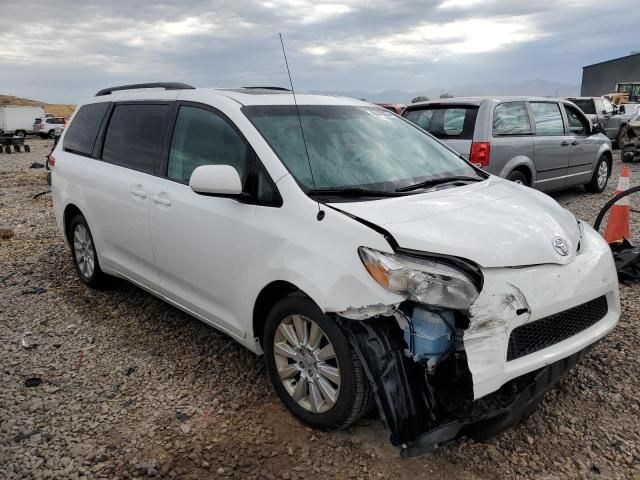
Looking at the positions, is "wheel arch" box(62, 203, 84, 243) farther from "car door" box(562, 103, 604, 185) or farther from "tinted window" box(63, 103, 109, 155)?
"car door" box(562, 103, 604, 185)

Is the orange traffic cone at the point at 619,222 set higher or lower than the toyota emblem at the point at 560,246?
lower

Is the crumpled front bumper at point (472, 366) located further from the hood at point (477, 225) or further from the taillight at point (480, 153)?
the taillight at point (480, 153)

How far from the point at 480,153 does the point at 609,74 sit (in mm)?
56145

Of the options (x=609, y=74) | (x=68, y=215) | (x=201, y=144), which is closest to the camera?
(x=201, y=144)

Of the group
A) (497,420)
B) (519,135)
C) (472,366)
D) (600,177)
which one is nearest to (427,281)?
(472,366)

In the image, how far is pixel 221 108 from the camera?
3.40m

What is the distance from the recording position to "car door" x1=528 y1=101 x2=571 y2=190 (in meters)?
8.05

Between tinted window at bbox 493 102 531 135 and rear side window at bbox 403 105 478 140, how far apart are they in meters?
0.34

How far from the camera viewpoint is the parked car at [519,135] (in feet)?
23.5

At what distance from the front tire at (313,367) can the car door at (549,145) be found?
6.25 meters

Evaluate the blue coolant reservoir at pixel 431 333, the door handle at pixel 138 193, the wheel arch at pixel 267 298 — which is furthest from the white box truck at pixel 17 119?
the blue coolant reservoir at pixel 431 333

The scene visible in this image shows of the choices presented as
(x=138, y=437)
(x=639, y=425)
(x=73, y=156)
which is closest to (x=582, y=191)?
(x=639, y=425)

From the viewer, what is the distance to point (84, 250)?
5004 millimetres

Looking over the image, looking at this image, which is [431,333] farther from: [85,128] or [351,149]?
[85,128]
